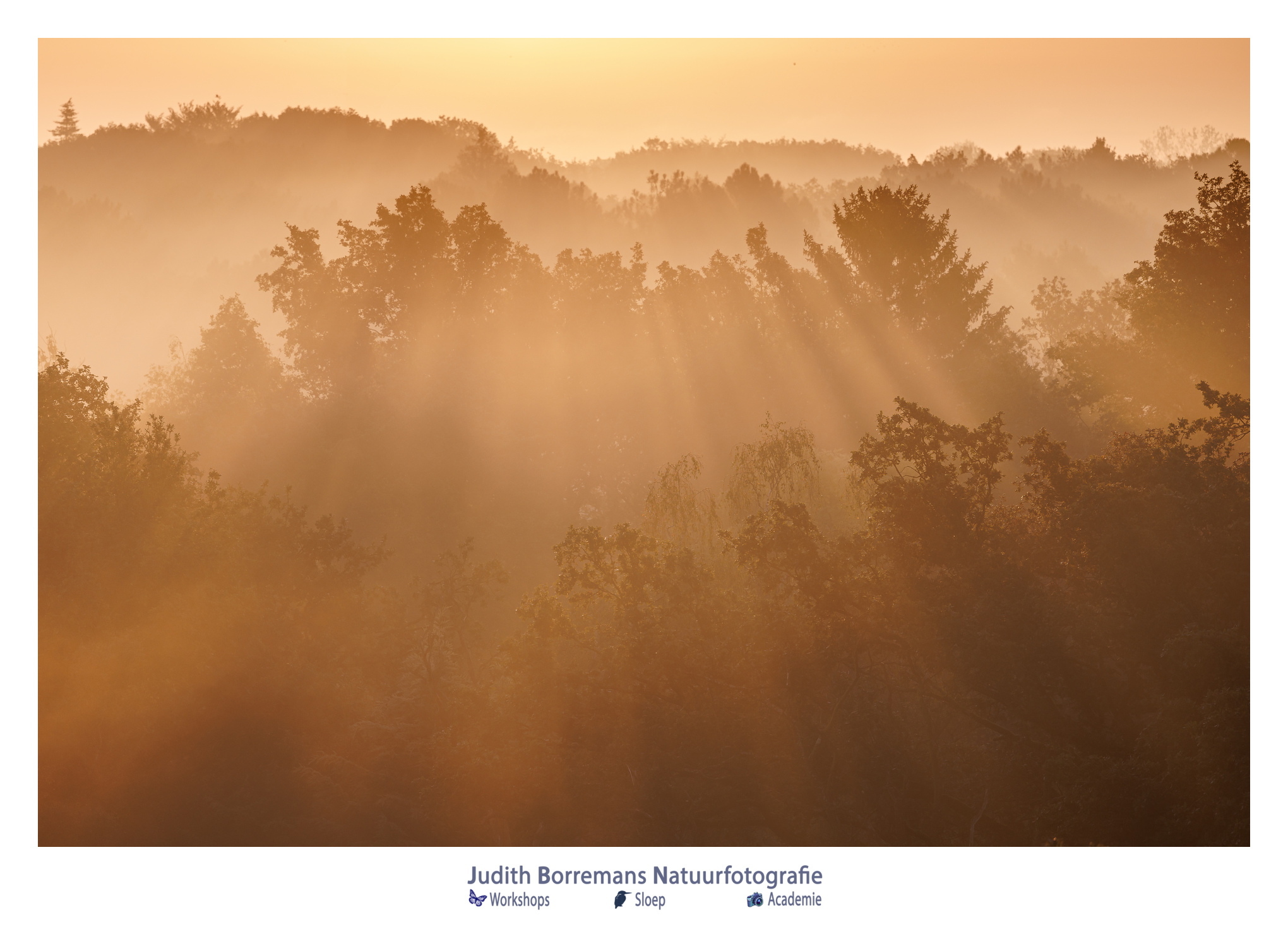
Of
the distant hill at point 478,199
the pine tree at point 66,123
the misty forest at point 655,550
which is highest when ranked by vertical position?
the distant hill at point 478,199

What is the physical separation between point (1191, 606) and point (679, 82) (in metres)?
14.0

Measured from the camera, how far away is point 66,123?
64.6 feet

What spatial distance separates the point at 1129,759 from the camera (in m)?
15.5

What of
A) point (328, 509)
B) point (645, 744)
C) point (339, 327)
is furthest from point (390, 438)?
point (645, 744)

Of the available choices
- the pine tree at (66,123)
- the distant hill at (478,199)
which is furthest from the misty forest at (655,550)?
the distant hill at (478,199)

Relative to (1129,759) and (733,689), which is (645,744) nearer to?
(733,689)

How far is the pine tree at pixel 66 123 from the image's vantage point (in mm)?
17453

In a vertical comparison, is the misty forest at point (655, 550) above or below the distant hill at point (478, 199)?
below

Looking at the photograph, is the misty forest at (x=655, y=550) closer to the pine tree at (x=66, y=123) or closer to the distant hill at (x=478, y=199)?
the pine tree at (x=66, y=123)

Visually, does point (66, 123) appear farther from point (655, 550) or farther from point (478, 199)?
point (478, 199)

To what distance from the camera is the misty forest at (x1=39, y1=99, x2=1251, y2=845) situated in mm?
16641

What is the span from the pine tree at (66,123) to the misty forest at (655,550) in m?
0.21

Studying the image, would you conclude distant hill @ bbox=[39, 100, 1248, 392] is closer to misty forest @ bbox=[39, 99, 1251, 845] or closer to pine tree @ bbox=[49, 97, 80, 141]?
misty forest @ bbox=[39, 99, 1251, 845]
